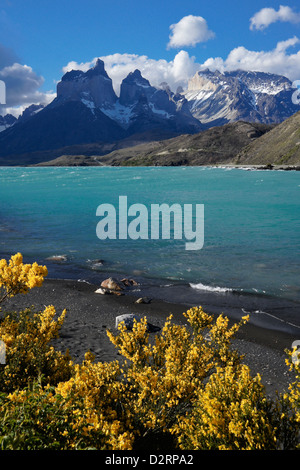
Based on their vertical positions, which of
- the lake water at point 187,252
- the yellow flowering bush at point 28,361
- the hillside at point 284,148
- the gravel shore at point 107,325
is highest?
the hillside at point 284,148

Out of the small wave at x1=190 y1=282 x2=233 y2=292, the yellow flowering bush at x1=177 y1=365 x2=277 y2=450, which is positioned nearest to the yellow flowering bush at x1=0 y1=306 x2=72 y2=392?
the yellow flowering bush at x1=177 y1=365 x2=277 y2=450

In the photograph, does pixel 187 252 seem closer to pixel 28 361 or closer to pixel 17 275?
pixel 28 361

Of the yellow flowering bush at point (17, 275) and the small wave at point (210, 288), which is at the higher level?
the yellow flowering bush at point (17, 275)

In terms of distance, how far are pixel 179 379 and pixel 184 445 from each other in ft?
3.78

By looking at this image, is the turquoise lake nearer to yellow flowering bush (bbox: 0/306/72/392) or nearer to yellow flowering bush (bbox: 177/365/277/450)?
yellow flowering bush (bbox: 0/306/72/392)

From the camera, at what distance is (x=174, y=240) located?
34.1 metres

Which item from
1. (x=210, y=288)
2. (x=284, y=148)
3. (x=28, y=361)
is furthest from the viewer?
(x=284, y=148)

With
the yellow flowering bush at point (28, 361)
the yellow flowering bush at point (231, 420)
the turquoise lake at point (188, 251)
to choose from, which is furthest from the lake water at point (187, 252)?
the yellow flowering bush at point (231, 420)

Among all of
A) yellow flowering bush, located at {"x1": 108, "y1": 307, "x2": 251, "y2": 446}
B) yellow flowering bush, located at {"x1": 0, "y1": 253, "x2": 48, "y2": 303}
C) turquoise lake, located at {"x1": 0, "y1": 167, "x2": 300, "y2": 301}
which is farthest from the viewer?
turquoise lake, located at {"x1": 0, "y1": 167, "x2": 300, "y2": 301}

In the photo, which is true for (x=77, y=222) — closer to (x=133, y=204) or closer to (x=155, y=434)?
(x=133, y=204)

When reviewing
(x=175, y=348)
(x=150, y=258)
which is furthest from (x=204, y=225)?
(x=175, y=348)

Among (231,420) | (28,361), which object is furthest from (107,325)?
(231,420)

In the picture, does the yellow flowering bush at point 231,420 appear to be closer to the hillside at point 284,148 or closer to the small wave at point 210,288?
the small wave at point 210,288

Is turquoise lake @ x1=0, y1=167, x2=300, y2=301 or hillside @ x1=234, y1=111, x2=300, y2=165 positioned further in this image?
hillside @ x1=234, y1=111, x2=300, y2=165
